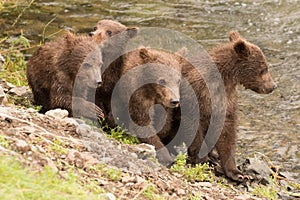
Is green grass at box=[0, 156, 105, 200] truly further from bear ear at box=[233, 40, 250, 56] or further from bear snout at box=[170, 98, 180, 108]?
bear ear at box=[233, 40, 250, 56]

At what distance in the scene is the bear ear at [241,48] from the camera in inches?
317

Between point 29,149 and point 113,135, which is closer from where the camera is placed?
point 29,149

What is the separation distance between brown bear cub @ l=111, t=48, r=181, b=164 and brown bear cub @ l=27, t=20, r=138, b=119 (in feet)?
1.22

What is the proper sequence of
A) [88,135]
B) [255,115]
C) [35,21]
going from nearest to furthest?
[88,135], [255,115], [35,21]

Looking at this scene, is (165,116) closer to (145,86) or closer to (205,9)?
(145,86)

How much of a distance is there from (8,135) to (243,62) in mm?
3672

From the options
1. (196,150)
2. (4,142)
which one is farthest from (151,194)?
(196,150)

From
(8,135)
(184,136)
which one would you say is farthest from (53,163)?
(184,136)

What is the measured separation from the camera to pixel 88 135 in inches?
268

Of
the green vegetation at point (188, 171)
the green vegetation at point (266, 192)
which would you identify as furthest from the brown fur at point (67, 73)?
the green vegetation at point (266, 192)

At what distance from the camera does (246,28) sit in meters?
13.8

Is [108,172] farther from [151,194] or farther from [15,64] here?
[15,64]

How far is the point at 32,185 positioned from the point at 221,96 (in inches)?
153

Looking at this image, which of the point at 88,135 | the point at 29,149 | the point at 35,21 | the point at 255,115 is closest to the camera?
the point at 29,149
